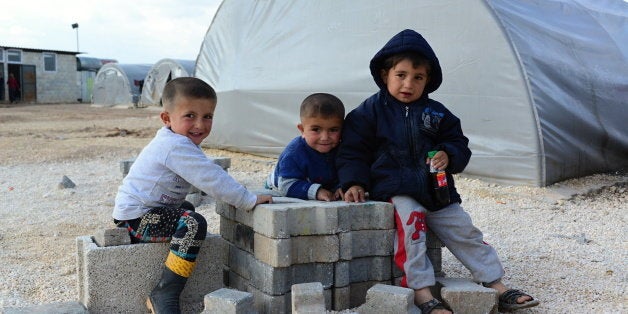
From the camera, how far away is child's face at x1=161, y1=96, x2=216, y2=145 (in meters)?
3.55

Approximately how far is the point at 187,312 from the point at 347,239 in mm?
984

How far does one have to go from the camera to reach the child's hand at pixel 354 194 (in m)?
3.67

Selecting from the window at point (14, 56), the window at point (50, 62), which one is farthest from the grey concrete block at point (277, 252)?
the window at point (50, 62)

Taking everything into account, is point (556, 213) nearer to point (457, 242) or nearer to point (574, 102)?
point (574, 102)

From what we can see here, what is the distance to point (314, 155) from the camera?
13.0 ft

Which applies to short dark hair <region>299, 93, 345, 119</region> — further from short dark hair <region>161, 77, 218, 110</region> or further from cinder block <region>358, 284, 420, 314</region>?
cinder block <region>358, 284, 420, 314</region>

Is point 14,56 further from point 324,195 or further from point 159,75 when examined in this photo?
point 324,195

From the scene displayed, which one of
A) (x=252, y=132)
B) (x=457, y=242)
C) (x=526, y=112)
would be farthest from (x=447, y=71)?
(x=457, y=242)

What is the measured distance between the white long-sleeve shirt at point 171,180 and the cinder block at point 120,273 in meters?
0.21

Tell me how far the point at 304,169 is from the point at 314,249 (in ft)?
2.07

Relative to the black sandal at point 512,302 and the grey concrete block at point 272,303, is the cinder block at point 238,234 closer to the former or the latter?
the grey concrete block at point 272,303

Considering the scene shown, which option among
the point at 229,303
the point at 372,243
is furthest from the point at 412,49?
the point at 229,303

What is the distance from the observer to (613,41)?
983cm

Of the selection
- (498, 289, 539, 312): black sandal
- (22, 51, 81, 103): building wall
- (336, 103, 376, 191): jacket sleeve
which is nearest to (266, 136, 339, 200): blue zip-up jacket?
(336, 103, 376, 191): jacket sleeve
